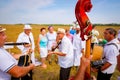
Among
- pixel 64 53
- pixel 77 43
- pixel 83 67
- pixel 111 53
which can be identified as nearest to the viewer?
pixel 83 67

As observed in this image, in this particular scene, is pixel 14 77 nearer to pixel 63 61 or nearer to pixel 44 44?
pixel 63 61

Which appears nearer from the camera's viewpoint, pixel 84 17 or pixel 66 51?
pixel 84 17

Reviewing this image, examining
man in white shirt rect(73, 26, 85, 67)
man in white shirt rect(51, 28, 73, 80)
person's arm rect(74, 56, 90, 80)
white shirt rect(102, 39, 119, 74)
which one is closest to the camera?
person's arm rect(74, 56, 90, 80)

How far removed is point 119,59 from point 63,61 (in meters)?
3.31

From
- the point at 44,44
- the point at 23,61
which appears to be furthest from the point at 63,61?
the point at 44,44

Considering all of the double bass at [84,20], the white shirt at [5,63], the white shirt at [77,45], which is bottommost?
the white shirt at [77,45]

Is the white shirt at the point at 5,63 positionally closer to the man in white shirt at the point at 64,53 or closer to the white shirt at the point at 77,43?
the man in white shirt at the point at 64,53

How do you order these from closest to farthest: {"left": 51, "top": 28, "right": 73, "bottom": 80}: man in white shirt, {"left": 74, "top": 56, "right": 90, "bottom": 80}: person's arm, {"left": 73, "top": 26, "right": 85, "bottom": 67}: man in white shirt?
1. {"left": 74, "top": 56, "right": 90, "bottom": 80}: person's arm
2. {"left": 51, "top": 28, "right": 73, "bottom": 80}: man in white shirt
3. {"left": 73, "top": 26, "right": 85, "bottom": 67}: man in white shirt

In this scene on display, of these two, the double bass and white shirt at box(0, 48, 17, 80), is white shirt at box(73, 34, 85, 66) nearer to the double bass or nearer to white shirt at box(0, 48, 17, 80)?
white shirt at box(0, 48, 17, 80)

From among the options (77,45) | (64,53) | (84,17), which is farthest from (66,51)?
(84,17)

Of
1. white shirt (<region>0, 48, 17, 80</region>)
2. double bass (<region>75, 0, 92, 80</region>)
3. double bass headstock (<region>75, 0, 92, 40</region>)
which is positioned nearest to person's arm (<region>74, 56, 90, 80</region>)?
double bass (<region>75, 0, 92, 80</region>)

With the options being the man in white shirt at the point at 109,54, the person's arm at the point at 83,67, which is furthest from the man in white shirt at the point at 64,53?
the person's arm at the point at 83,67

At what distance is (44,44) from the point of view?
930cm

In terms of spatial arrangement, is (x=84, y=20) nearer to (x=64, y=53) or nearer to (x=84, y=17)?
(x=84, y=17)
